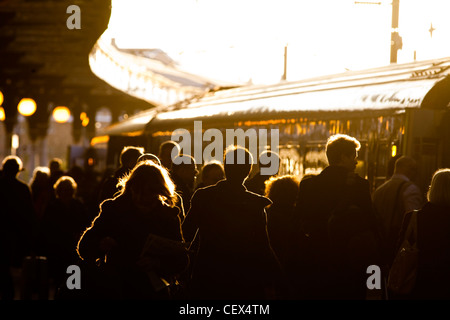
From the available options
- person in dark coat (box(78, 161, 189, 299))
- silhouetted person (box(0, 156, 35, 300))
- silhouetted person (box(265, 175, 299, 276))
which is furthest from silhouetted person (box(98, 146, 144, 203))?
person in dark coat (box(78, 161, 189, 299))

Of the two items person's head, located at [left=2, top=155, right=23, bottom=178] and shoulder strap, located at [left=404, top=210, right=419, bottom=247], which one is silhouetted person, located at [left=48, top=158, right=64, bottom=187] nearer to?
person's head, located at [left=2, top=155, right=23, bottom=178]

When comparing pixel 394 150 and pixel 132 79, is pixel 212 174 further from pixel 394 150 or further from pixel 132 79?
pixel 132 79

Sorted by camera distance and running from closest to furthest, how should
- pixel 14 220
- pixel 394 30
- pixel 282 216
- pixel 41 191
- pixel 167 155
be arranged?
pixel 282 216 < pixel 167 155 < pixel 14 220 < pixel 41 191 < pixel 394 30

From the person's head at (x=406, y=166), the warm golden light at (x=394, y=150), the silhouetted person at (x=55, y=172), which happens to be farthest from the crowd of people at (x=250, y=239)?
the silhouetted person at (x=55, y=172)

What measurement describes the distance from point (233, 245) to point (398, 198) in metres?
3.10

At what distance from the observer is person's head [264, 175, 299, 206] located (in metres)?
7.42

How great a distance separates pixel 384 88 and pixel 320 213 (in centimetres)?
545

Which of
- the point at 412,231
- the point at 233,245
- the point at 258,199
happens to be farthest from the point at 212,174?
the point at 412,231

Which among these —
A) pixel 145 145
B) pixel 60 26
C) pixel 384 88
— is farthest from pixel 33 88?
pixel 384 88

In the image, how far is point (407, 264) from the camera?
642cm

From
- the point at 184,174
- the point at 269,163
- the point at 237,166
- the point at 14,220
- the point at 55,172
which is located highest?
the point at 237,166

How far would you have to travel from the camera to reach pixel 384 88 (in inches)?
478
